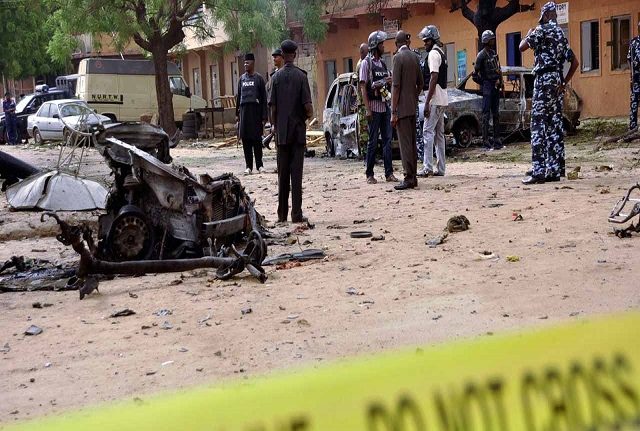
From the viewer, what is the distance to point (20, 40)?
47.1 metres

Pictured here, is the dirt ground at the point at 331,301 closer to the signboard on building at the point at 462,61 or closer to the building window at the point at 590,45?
the building window at the point at 590,45

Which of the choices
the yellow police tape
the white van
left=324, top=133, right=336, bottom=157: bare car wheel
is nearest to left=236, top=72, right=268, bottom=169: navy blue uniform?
left=324, top=133, right=336, bottom=157: bare car wheel

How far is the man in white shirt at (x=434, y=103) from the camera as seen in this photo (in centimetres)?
1266

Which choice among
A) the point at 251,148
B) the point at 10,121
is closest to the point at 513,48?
the point at 251,148

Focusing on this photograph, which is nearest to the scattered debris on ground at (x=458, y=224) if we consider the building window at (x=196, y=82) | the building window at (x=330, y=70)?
the building window at (x=330, y=70)

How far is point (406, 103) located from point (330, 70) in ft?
85.8

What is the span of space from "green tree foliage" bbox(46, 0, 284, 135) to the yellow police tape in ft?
88.0

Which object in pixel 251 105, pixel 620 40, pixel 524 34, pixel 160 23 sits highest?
pixel 160 23

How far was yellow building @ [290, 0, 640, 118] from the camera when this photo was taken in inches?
921

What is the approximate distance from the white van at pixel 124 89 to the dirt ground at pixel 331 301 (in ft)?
78.8

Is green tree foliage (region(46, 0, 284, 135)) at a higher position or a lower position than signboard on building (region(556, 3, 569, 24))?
higher

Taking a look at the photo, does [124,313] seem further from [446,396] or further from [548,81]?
[548,81]

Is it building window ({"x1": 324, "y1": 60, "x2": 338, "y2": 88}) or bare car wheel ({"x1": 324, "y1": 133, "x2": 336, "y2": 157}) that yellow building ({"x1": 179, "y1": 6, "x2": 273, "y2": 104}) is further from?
bare car wheel ({"x1": 324, "y1": 133, "x2": 336, "y2": 157})

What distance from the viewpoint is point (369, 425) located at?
5.29 feet
